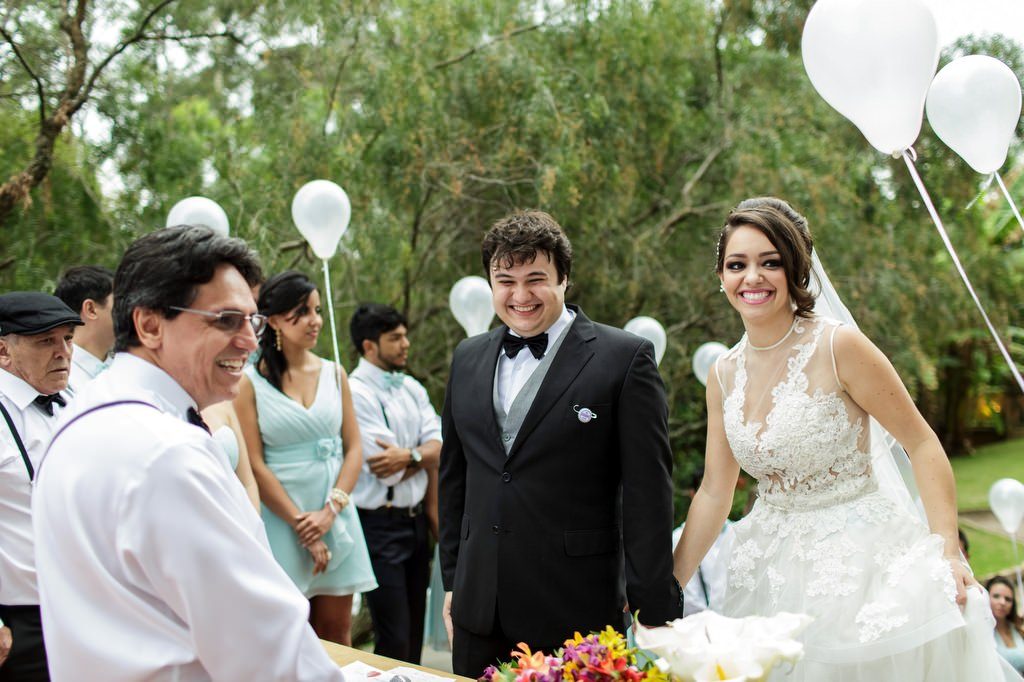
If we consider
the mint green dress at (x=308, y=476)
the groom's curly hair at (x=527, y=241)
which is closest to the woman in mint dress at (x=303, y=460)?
the mint green dress at (x=308, y=476)

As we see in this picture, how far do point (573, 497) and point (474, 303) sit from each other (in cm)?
299

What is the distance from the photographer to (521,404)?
272 cm

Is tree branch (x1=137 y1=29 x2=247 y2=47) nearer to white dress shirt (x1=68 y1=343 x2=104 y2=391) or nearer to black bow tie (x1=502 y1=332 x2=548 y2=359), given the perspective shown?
white dress shirt (x1=68 y1=343 x2=104 y2=391)

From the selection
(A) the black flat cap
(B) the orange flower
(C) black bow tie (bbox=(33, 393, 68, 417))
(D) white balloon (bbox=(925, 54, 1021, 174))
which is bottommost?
(B) the orange flower

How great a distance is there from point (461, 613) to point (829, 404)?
127cm

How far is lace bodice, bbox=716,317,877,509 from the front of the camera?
259 cm

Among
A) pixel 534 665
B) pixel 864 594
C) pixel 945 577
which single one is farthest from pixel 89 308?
pixel 945 577

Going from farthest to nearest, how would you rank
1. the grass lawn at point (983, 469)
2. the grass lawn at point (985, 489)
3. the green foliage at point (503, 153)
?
1. the grass lawn at point (983, 469)
2. the grass lawn at point (985, 489)
3. the green foliage at point (503, 153)

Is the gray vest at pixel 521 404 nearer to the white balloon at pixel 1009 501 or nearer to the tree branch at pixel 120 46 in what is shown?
the white balloon at pixel 1009 501

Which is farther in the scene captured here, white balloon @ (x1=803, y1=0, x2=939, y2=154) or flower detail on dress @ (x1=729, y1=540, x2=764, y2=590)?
white balloon @ (x1=803, y1=0, x2=939, y2=154)

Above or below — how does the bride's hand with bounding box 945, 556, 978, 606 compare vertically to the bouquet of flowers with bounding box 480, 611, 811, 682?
below

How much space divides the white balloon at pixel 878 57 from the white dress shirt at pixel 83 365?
9.36ft

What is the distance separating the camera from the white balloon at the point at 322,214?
4609 mm

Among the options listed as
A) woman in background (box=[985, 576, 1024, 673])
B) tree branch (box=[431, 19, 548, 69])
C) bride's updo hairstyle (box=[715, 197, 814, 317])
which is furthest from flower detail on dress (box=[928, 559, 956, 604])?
tree branch (box=[431, 19, 548, 69])
